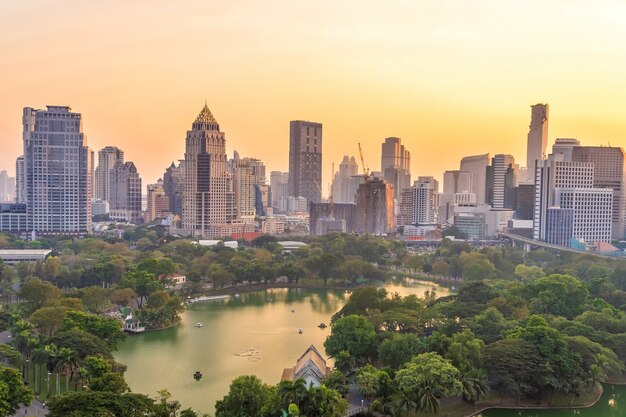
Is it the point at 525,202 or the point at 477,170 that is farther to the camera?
the point at 477,170

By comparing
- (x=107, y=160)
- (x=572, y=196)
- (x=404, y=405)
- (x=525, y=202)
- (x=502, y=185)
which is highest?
(x=107, y=160)

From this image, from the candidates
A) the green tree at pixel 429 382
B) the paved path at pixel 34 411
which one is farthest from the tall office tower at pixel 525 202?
the paved path at pixel 34 411

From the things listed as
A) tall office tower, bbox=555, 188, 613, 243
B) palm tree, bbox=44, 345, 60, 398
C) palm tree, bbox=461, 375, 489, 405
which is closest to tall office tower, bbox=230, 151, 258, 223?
tall office tower, bbox=555, 188, 613, 243

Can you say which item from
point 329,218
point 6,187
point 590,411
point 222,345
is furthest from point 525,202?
point 6,187

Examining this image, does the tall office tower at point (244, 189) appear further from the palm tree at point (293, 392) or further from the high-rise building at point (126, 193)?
the palm tree at point (293, 392)

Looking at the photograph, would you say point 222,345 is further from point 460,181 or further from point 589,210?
point 460,181

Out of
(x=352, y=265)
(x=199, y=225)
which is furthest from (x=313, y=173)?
(x=352, y=265)
